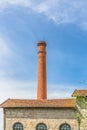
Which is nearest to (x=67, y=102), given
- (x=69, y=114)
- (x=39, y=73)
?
(x=69, y=114)

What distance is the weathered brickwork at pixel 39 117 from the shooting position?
1777 inches

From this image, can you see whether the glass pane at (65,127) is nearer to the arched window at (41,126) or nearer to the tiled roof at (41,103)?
the arched window at (41,126)

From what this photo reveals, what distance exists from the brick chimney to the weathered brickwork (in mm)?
9489

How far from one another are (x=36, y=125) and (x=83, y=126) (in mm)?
4686

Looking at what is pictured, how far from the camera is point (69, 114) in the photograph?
45188 mm

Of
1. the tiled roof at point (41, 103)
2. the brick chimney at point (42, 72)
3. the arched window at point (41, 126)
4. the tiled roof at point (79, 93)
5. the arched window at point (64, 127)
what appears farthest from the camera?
the brick chimney at point (42, 72)

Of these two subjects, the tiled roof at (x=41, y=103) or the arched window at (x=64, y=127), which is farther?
the tiled roof at (x=41, y=103)

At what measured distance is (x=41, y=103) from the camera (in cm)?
4650

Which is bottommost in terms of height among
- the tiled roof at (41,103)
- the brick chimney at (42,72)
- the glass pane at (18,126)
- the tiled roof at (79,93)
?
the glass pane at (18,126)

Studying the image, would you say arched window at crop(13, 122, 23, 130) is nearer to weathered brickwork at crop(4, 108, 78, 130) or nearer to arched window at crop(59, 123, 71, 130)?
weathered brickwork at crop(4, 108, 78, 130)

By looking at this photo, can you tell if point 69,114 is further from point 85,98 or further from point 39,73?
point 39,73

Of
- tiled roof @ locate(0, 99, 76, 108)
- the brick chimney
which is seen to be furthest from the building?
the brick chimney

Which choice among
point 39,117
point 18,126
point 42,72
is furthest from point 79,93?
point 42,72

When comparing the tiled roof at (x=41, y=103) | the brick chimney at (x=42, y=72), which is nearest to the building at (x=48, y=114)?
the tiled roof at (x=41, y=103)
